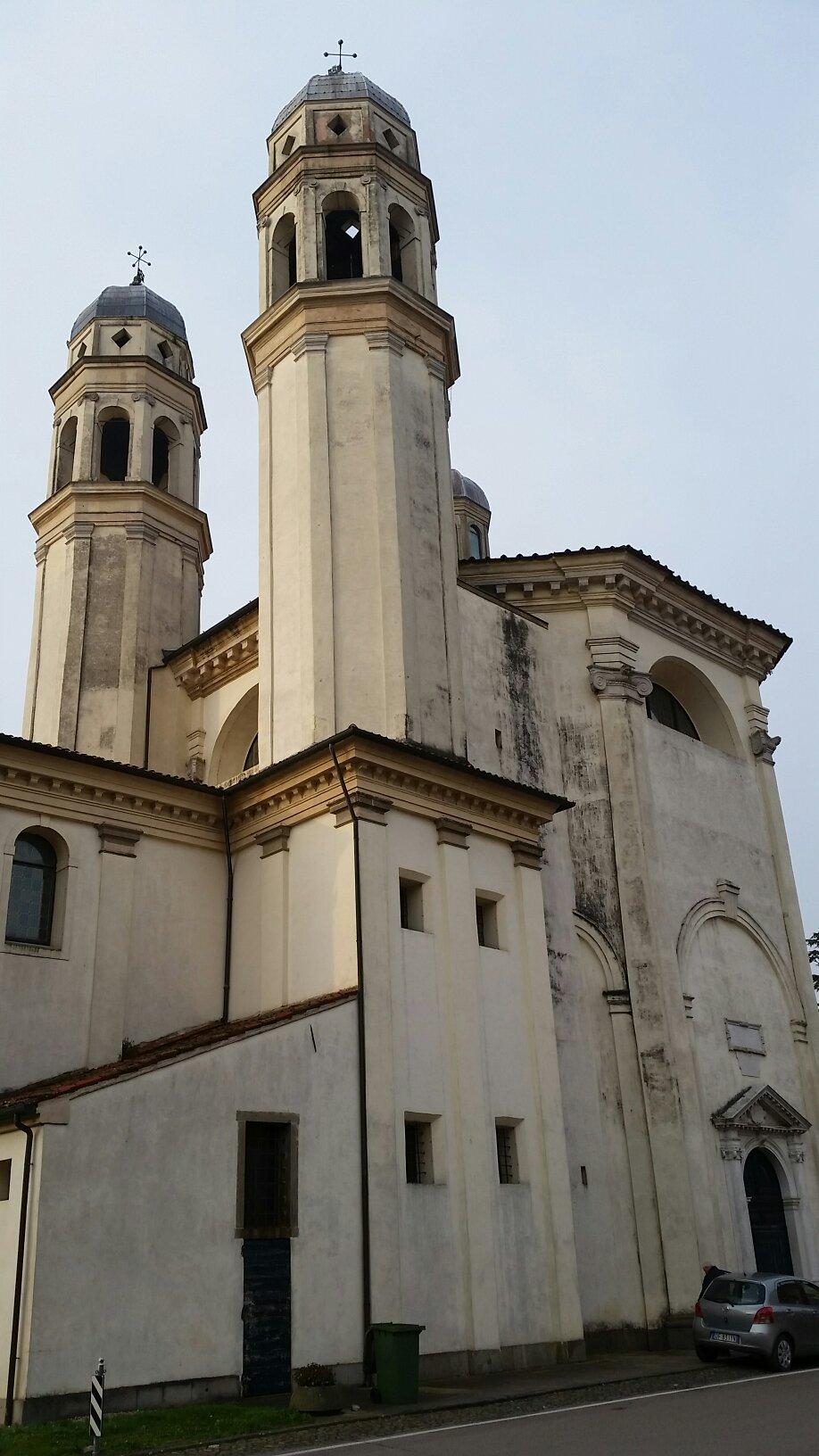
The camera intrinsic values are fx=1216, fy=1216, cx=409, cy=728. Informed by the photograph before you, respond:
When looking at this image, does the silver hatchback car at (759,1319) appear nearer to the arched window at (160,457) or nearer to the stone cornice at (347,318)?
the stone cornice at (347,318)

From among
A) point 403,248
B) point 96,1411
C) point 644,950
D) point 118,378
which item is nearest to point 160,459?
point 118,378

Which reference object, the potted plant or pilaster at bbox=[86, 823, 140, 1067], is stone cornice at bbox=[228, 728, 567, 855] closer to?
pilaster at bbox=[86, 823, 140, 1067]

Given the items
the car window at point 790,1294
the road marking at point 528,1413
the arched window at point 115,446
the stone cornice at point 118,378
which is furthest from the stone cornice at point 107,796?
the stone cornice at point 118,378

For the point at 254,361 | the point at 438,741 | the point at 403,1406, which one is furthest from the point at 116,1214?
the point at 254,361

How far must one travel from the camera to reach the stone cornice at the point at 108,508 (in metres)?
28.7

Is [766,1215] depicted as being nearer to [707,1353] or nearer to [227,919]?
[707,1353]

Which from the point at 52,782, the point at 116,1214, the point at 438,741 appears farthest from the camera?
the point at 438,741

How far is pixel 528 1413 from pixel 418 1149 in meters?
4.65

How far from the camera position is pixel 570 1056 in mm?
20891

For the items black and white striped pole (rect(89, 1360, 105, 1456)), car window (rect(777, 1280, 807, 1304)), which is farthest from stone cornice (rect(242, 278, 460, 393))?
black and white striped pole (rect(89, 1360, 105, 1456))

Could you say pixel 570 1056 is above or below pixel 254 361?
below

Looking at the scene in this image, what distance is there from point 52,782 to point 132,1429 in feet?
29.3

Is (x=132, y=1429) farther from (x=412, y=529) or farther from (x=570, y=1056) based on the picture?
(x=412, y=529)

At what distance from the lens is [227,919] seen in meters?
19.7
